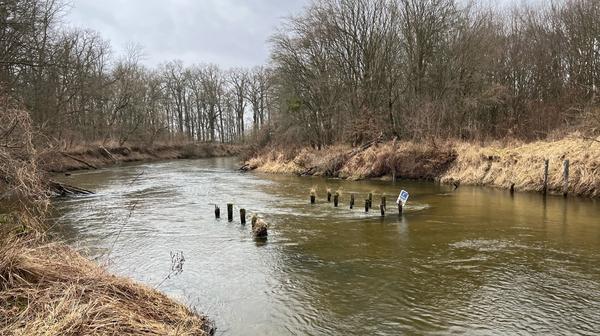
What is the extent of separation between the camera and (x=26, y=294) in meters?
5.55

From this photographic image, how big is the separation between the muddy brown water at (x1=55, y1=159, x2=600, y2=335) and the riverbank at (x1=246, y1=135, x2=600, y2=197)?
209 cm

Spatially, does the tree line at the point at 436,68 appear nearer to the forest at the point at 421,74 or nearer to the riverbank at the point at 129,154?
the forest at the point at 421,74

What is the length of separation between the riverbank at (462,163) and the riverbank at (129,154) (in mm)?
13658

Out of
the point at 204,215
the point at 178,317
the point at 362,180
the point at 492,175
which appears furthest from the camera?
the point at 362,180

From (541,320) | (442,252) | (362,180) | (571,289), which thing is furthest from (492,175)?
(541,320)

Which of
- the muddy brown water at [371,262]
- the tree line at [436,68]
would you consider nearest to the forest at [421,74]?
the tree line at [436,68]

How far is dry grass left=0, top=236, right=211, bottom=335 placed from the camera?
5.05 meters

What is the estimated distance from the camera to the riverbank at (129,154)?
3975 centimetres

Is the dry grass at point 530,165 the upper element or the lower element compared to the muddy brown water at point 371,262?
upper

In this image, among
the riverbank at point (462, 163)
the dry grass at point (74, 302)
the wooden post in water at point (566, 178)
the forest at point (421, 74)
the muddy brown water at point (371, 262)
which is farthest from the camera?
the forest at point (421, 74)

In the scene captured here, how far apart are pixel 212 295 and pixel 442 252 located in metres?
5.51

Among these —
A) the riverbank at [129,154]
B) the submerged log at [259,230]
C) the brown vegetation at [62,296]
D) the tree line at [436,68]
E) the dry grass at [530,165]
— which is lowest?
the submerged log at [259,230]

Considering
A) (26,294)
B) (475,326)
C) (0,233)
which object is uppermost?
(0,233)

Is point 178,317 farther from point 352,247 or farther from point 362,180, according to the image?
point 362,180
